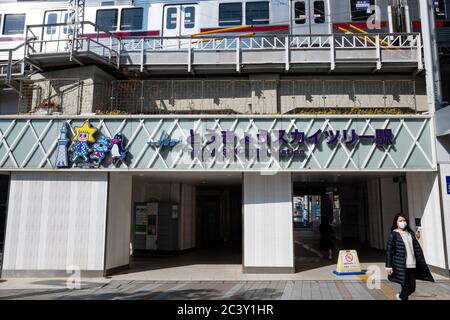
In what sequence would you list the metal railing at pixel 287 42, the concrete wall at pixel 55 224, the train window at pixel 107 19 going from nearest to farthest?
the concrete wall at pixel 55 224, the metal railing at pixel 287 42, the train window at pixel 107 19

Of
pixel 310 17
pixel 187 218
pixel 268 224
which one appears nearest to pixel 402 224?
pixel 268 224

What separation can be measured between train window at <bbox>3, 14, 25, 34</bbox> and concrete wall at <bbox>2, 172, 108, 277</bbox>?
10.9 metres

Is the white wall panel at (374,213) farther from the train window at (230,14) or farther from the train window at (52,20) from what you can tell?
the train window at (52,20)

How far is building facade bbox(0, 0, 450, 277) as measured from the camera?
40.1ft

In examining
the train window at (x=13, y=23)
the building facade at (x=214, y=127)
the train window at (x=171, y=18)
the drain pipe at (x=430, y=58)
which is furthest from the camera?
the train window at (x=13, y=23)

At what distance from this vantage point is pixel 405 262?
A: 678cm

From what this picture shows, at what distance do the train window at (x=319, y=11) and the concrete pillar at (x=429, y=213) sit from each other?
8.42 meters

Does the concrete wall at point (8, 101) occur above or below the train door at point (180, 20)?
below

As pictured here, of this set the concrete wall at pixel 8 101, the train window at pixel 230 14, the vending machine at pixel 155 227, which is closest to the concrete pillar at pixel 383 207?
the vending machine at pixel 155 227

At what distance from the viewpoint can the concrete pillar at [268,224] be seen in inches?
487

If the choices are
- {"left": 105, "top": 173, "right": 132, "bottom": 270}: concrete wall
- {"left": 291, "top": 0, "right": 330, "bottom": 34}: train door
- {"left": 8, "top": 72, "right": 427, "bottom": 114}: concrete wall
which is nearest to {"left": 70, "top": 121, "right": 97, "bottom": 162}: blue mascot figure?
{"left": 105, "top": 173, "right": 132, "bottom": 270}: concrete wall

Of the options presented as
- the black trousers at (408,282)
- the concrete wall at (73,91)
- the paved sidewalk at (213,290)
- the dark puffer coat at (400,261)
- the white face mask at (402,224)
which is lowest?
the paved sidewalk at (213,290)

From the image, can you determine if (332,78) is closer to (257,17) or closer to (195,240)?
(257,17)

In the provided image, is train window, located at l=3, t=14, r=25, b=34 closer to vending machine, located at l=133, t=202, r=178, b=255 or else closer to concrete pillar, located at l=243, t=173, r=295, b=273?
vending machine, located at l=133, t=202, r=178, b=255
